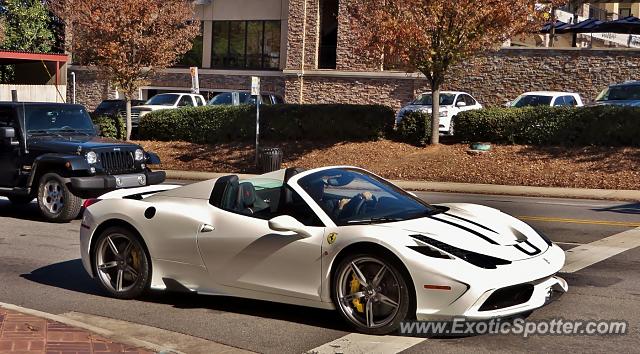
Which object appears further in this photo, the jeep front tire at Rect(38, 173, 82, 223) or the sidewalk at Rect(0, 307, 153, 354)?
the jeep front tire at Rect(38, 173, 82, 223)

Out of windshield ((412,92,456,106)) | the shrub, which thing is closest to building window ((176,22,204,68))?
windshield ((412,92,456,106))

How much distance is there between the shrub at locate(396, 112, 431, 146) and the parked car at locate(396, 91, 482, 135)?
1.46 feet

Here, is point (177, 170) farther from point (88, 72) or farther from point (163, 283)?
point (88, 72)

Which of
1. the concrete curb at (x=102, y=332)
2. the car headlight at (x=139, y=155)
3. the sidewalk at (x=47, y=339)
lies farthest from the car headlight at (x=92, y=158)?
the sidewalk at (x=47, y=339)

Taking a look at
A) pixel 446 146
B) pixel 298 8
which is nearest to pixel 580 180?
pixel 446 146

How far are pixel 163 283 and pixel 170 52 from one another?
2277 cm

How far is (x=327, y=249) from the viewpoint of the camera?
269 inches

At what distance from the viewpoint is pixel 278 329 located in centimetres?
705

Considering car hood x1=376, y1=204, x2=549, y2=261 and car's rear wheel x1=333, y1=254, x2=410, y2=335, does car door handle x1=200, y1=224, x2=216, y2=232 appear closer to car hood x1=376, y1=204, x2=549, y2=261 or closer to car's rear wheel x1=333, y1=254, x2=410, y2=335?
car's rear wheel x1=333, y1=254, x2=410, y2=335

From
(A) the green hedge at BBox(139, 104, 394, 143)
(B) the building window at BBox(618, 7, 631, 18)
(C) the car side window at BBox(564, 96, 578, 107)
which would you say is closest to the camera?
(A) the green hedge at BBox(139, 104, 394, 143)

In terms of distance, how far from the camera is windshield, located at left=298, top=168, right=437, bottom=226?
709cm

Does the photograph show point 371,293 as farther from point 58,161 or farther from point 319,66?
point 319,66

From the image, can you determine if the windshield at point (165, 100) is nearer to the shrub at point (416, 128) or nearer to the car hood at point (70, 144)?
the shrub at point (416, 128)

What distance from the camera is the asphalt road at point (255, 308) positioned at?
649cm
